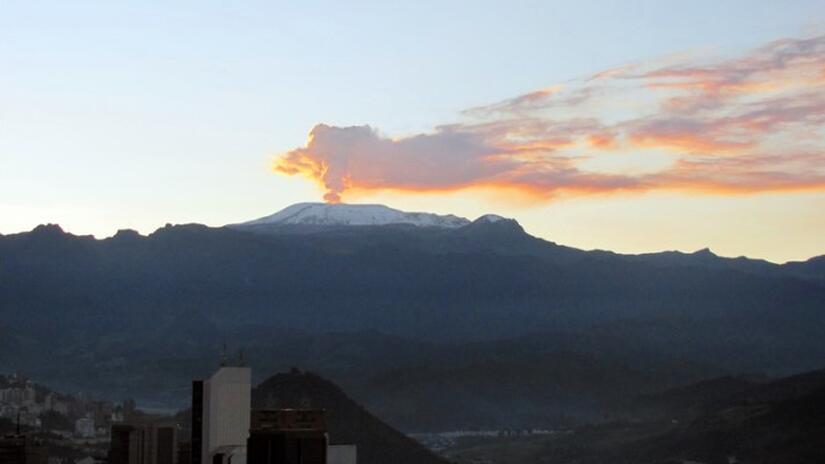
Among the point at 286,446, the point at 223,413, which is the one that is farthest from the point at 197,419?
the point at 286,446

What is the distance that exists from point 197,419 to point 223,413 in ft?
9.16

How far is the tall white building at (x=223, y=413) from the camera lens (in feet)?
441

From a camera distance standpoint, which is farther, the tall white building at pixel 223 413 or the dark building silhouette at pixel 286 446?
the tall white building at pixel 223 413

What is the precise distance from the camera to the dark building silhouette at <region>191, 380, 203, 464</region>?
136 m

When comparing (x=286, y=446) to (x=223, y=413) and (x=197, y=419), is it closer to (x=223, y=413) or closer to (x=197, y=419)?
(x=223, y=413)

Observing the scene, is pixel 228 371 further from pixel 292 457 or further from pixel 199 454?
pixel 292 457

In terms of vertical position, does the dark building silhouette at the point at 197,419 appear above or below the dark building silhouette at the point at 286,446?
above

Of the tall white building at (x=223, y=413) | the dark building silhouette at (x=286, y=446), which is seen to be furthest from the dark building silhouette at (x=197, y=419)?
the dark building silhouette at (x=286, y=446)

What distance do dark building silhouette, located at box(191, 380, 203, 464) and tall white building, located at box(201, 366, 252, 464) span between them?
1.52 feet

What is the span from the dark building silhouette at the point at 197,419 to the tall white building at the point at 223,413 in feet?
1.52

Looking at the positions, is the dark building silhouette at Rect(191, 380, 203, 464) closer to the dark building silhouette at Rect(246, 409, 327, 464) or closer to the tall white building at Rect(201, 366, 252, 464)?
the tall white building at Rect(201, 366, 252, 464)

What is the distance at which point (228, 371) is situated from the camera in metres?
140

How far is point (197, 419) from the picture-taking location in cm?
13838

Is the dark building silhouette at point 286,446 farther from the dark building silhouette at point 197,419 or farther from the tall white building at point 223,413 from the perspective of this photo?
the dark building silhouette at point 197,419
